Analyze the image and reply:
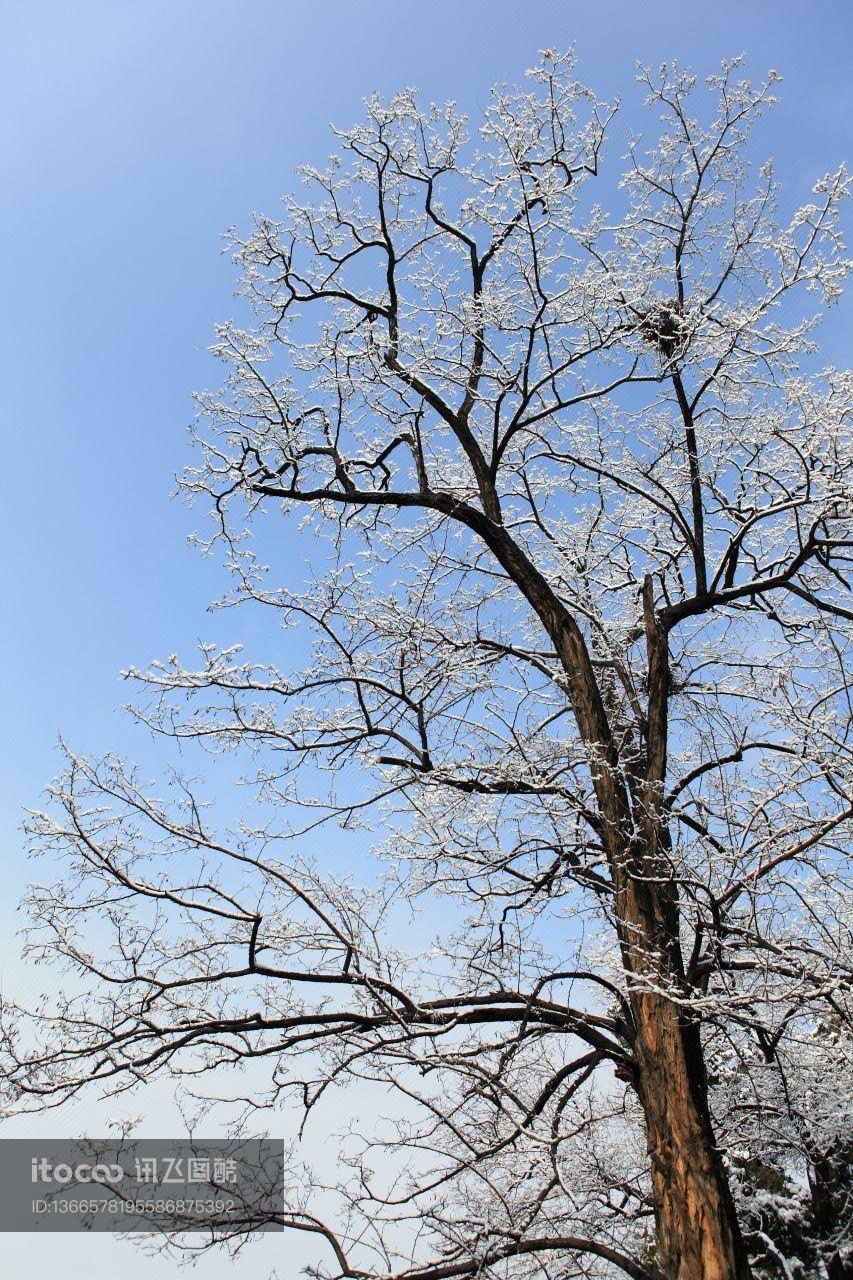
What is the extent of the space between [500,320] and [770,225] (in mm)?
2274

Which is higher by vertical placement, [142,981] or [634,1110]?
[142,981]

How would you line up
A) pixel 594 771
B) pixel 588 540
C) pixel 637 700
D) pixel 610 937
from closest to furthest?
pixel 610 937 < pixel 594 771 < pixel 637 700 < pixel 588 540

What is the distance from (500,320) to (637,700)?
327 centimetres

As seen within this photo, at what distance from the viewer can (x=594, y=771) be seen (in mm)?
7055

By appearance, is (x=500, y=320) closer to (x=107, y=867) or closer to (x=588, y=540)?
(x=588, y=540)

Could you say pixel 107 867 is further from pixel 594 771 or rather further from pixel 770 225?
pixel 770 225

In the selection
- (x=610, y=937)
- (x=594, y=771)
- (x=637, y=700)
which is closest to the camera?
(x=610, y=937)

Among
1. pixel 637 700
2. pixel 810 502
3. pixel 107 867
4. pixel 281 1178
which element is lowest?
pixel 281 1178

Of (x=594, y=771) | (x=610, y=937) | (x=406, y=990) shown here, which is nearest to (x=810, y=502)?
(x=594, y=771)

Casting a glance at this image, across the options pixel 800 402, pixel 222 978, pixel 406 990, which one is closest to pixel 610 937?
pixel 406 990

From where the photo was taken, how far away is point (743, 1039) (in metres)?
8.39

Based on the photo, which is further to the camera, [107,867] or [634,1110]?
[634,1110]

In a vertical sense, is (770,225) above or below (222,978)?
above

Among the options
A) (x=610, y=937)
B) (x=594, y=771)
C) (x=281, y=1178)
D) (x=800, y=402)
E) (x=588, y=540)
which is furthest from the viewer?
(x=588, y=540)
